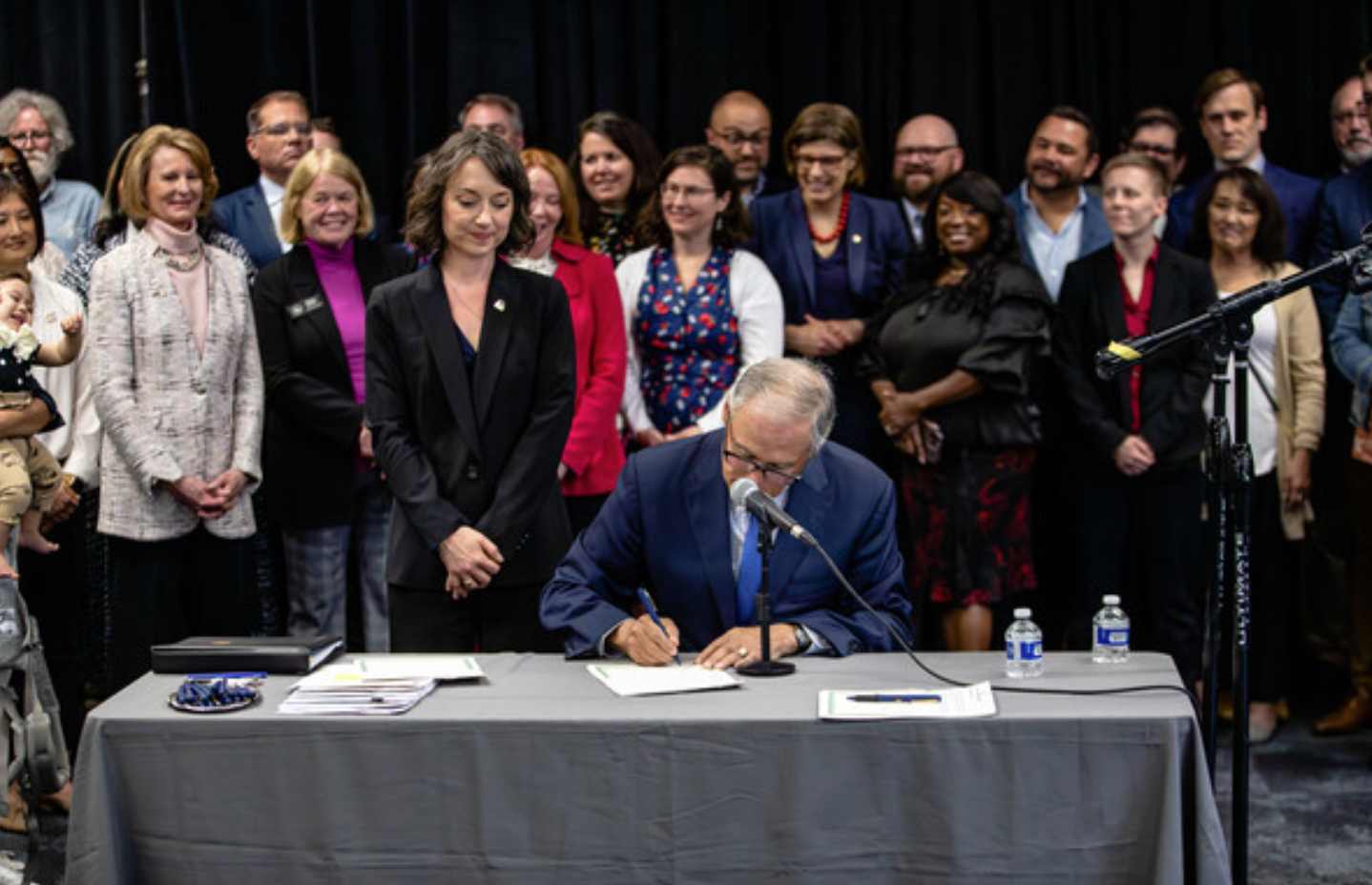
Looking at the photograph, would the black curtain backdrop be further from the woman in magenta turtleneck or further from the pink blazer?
the pink blazer

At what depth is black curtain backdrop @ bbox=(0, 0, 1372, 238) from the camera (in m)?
5.56

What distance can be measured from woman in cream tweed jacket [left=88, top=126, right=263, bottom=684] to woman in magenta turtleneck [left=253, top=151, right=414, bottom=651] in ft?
0.43

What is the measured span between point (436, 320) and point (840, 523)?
1063 millimetres

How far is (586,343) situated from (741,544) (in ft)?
4.57

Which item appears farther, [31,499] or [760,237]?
[760,237]

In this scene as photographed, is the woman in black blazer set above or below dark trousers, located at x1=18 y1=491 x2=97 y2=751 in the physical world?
above

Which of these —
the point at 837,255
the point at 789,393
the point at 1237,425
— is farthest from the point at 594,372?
the point at 1237,425

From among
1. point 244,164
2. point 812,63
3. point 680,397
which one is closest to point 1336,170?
point 812,63

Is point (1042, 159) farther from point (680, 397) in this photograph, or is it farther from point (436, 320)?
point (436, 320)

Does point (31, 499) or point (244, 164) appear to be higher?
point (244, 164)

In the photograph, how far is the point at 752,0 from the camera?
5711mm

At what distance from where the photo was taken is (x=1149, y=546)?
191 inches

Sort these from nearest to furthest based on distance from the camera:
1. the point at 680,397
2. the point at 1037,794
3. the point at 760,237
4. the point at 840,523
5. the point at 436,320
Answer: the point at 1037,794, the point at 840,523, the point at 436,320, the point at 680,397, the point at 760,237

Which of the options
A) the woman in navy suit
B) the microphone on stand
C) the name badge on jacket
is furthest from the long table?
the woman in navy suit
